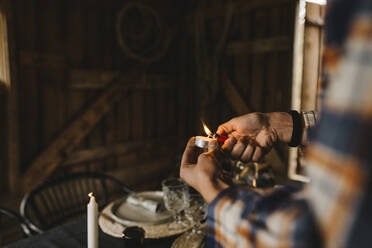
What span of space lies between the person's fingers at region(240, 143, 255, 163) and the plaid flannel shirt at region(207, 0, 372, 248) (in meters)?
0.92

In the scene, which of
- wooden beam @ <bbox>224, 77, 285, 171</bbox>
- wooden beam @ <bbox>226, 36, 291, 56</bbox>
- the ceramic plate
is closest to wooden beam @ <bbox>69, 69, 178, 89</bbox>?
wooden beam @ <bbox>224, 77, 285, 171</bbox>

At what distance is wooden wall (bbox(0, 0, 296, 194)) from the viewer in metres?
3.49

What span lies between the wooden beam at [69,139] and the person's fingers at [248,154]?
2968 millimetres

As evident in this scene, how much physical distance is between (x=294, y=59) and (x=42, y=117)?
347cm

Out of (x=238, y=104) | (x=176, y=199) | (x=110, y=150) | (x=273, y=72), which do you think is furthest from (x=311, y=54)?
(x=176, y=199)

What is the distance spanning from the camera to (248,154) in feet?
4.66

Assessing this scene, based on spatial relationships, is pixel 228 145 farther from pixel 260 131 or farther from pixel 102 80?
pixel 102 80

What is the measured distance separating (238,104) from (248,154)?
319 centimetres

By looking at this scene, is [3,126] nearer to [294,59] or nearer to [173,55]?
[173,55]

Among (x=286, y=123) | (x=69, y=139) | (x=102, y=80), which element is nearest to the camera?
(x=286, y=123)

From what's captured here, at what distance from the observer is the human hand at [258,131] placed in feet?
4.77

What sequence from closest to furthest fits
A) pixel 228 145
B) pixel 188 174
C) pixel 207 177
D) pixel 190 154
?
1. pixel 207 177
2. pixel 188 174
3. pixel 190 154
4. pixel 228 145

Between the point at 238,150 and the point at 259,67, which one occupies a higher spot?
the point at 259,67

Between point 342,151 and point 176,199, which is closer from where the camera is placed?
Answer: point 342,151
